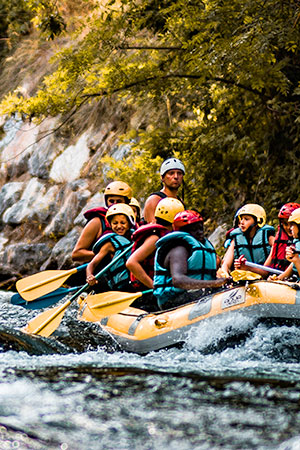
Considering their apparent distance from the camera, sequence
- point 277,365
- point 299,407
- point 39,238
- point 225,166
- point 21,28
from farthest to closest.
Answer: point 21,28 < point 39,238 < point 225,166 < point 277,365 < point 299,407

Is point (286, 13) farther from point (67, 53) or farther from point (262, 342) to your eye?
point (262, 342)

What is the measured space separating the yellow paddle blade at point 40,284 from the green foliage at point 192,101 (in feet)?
10.8

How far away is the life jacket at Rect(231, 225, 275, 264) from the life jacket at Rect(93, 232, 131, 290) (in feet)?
4.25

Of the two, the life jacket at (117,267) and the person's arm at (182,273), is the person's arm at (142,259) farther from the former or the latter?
the life jacket at (117,267)

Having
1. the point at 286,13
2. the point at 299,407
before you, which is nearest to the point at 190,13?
the point at 286,13

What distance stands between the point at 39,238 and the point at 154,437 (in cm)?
Result: 1299

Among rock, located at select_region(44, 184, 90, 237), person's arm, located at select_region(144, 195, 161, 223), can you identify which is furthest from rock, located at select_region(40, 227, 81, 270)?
person's arm, located at select_region(144, 195, 161, 223)

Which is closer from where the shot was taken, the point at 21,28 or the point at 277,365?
the point at 277,365

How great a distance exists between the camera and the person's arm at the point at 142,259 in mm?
5887

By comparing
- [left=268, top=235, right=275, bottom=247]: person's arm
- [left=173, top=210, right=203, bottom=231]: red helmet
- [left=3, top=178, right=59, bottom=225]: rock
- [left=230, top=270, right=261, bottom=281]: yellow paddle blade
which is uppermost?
[left=173, top=210, right=203, bottom=231]: red helmet

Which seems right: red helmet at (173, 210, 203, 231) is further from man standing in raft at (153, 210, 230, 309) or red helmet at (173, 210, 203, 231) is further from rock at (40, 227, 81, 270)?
rock at (40, 227, 81, 270)

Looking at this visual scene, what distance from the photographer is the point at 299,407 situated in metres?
3.25

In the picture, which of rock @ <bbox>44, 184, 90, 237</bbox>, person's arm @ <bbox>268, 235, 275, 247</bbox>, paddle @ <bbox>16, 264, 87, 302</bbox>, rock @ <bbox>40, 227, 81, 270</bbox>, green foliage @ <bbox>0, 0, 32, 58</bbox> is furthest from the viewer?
green foliage @ <bbox>0, 0, 32, 58</bbox>

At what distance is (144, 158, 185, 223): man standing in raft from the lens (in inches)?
259
